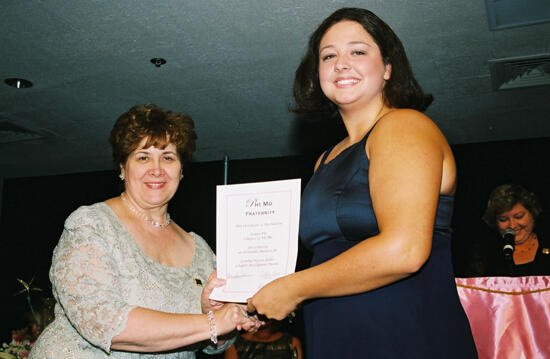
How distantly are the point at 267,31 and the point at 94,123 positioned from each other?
3.32 meters

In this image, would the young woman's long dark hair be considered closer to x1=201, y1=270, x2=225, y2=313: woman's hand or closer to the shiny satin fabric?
the shiny satin fabric

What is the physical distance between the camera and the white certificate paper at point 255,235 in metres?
1.70

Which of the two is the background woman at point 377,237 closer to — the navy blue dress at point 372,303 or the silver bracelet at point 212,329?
the navy blue dress at point 372,303

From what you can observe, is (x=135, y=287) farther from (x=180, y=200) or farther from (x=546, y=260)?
(x=180, y=200)

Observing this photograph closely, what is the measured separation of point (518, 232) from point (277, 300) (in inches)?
143

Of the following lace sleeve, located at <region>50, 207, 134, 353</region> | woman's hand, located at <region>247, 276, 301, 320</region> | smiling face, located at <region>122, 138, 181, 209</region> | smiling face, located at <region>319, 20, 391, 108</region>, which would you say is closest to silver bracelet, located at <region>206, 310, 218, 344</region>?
lace sleeve, located at <region>50, 207, 134, 353</region>

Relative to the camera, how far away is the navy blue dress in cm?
134

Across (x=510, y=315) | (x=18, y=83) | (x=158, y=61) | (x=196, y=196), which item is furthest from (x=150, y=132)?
(x=196, y=196)

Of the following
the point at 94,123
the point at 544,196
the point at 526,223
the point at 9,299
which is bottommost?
the point at 9,299

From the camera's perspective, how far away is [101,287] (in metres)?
1.90

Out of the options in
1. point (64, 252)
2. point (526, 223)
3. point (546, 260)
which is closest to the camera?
point (64, 252)

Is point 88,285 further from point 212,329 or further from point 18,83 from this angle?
point 18,83

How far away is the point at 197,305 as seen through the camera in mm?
2275

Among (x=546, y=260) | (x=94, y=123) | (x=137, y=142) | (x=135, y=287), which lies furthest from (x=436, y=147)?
(x=94, y=123)
